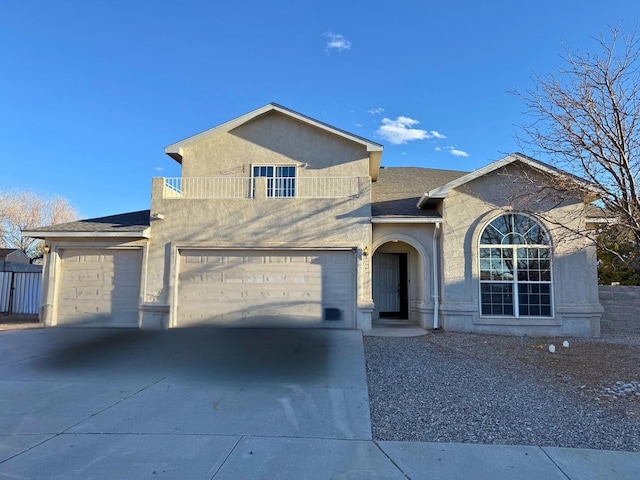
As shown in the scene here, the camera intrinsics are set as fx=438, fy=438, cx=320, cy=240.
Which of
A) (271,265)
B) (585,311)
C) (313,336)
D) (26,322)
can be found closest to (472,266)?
(585,311)

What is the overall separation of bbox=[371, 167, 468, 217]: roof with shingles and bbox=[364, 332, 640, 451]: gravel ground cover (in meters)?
4.75

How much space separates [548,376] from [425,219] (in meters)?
6.32

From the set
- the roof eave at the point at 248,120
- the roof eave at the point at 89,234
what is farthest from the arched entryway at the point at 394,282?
the roof eave at the point at 89,234

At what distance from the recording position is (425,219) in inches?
518

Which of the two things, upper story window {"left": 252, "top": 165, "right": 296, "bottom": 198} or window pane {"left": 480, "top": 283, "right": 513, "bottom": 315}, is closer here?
window pane {"left": 480, "top": 283, "right": 513, "bottom": 315}

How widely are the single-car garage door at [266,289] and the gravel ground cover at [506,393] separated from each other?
8.36 ft

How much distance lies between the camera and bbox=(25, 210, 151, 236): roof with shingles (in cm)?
1328

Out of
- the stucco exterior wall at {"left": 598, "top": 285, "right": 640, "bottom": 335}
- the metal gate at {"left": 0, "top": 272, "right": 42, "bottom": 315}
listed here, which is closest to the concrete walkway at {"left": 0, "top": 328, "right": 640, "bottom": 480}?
the metal gate at {"left": 0, "top": 272, "right": 42, "bottom": 315}

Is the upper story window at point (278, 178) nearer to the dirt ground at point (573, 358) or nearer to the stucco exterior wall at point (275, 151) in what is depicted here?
the stucco exterior wall at point (275, 151)

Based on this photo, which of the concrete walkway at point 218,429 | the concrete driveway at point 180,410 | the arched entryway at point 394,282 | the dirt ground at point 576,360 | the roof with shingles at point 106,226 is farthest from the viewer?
the arched entryway at point 394,282

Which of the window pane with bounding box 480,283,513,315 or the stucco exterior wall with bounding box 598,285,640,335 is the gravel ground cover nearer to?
the window pane with bounding box 480,283,513,315

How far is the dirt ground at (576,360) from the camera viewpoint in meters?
6.60

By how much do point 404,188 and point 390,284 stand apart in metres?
3.63

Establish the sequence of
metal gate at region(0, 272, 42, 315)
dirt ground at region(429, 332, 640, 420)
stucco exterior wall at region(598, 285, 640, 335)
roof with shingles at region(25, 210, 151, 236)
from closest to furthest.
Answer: dirt ground at region(429, 332, 640, 420)
roof with shingles at region(25, 210, 151, 236)
stucco exterior wall at region(598, 285, 640, 335)
metal gate at region(0, 272, 42, 315)
